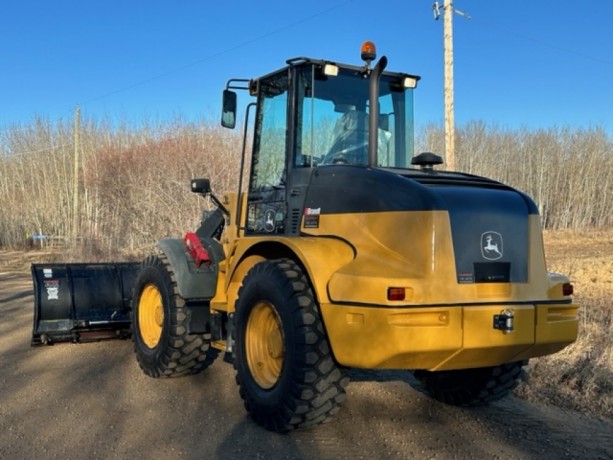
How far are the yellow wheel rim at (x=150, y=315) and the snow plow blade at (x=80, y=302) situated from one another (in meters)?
0.77

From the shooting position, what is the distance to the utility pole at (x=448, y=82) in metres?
13.2

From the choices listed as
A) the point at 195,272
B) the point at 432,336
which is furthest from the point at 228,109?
the point at 432,336

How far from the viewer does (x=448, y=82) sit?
45.2 ft

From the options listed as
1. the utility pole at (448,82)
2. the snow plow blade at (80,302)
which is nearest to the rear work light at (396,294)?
the snow plow blade at (80,302)

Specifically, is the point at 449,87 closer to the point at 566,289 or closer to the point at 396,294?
the point at 566,289

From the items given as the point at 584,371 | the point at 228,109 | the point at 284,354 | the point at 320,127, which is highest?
the point at 228,109

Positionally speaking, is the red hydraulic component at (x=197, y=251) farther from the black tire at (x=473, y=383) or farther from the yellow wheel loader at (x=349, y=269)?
the black tire at (x=473, y=383)

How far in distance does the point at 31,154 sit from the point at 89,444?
106 feet

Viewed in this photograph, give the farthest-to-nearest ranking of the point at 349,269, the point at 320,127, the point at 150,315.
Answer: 1. the point at 150,315
2. the point at 320,127
3. the point at 349,269

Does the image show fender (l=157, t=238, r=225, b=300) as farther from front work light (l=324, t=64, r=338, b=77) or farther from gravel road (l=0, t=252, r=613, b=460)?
front work light (l=324, t=64, r=338, b=77)

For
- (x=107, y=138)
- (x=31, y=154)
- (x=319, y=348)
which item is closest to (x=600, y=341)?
(x=319, y=348)

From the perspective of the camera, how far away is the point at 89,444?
4.15m

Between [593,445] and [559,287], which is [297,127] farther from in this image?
[593,445]

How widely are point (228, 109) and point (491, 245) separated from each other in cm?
262
